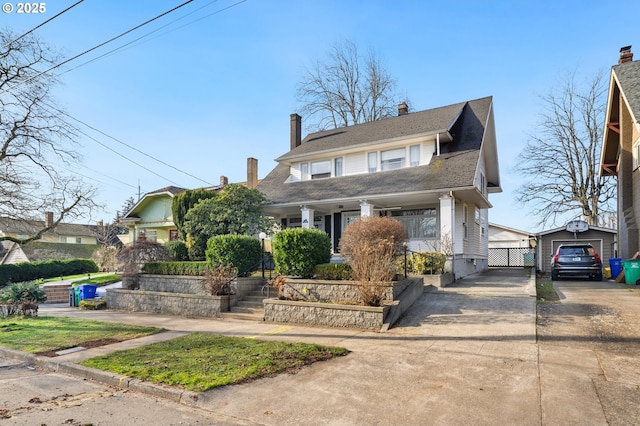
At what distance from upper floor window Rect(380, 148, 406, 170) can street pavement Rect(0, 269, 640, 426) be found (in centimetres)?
1150

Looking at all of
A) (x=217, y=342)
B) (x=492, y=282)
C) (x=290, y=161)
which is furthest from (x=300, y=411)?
(x=290, y=161)

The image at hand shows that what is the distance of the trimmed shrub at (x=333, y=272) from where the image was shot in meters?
10.9

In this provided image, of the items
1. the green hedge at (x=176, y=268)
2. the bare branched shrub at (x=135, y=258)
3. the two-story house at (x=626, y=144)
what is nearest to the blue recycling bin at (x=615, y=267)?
the two-story house at (x=626, y=144)

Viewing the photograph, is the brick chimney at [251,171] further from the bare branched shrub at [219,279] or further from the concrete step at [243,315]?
the concrete step at [243,315]

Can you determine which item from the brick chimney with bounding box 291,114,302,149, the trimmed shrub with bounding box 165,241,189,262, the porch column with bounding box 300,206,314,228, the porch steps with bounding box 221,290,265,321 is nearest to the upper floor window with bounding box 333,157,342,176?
the porch column with bounding box 300,206,314,228

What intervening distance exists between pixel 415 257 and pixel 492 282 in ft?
11.4

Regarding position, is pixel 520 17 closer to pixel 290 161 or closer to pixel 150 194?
pixel 290 161

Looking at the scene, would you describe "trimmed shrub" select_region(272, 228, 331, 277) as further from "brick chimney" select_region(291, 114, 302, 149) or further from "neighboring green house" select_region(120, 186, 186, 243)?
"neighboring green house" select_region(120, 186, 186, 243)

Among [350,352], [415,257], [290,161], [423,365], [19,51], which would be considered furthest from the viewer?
[290,161]

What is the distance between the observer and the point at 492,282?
563 inches

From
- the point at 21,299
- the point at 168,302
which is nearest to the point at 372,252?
the point at 168,302

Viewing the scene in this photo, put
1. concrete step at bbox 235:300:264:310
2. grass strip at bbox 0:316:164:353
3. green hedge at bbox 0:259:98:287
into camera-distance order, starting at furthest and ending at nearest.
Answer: green hedge at bbox 0:259:98:287
concrete step at bbox 235:300:264:310
grass strip at bbox 0:316:164:353

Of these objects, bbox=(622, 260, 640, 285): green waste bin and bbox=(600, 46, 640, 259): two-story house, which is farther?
bbox=(600, 46, 640, 259): two-story house

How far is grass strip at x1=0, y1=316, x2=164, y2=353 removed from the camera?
8.25 meters
